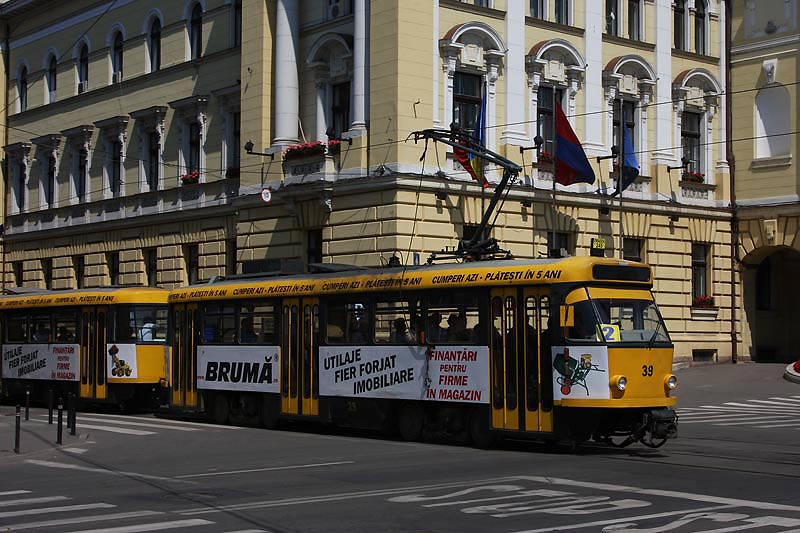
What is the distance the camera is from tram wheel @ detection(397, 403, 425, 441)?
2222cm

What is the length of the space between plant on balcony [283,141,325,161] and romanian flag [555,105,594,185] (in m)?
6.71

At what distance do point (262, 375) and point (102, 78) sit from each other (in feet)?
89.1

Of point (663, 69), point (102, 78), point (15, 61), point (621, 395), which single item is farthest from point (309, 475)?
point (15, 61)

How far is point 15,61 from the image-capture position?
5556cm

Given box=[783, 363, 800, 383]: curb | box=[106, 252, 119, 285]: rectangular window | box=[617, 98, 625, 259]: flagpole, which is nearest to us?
box=[783, 363, 800, 383]: curb

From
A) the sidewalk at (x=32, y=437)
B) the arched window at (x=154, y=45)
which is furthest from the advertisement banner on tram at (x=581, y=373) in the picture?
the arched window at (x=154, y=45)

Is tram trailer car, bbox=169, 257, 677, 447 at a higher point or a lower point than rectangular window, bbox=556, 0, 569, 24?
lower

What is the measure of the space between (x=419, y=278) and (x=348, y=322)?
219 cm

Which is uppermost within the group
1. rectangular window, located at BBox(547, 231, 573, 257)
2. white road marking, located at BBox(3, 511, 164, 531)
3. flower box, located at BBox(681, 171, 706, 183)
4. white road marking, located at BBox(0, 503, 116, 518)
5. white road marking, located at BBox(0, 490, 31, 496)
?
flower box, located at BBox(681, 171, 706, 183)

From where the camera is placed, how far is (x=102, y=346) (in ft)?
103

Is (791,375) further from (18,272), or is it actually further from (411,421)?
(18,272)

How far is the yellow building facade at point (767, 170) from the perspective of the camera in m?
40.2

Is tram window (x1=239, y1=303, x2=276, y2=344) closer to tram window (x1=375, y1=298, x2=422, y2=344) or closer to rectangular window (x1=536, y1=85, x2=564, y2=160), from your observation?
tram window (x1=375, y1=298, x2=422, y2=344)

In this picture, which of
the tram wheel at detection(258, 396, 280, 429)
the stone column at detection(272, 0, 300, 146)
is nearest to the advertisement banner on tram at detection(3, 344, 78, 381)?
the tram wheel at detection(258, 396, 280, 429)
